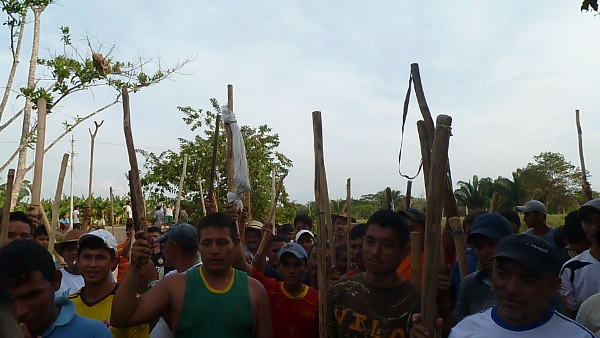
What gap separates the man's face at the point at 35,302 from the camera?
214 centimetres

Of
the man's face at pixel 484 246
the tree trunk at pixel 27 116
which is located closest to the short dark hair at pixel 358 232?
the man's face at pixel 484 246

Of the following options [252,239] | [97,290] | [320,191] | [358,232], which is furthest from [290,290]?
[252,239]

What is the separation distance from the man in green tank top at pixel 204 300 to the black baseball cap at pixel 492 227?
1.37 metres

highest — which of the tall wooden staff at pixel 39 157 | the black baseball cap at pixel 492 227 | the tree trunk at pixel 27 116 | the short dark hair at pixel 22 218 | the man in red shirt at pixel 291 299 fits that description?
the tree trunk at pixel 27 116

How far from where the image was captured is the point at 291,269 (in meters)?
3.89

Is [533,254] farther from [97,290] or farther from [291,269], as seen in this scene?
[97,290]

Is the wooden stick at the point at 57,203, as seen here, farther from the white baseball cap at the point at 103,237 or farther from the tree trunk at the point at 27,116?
the tree trunk at the point at 27,116

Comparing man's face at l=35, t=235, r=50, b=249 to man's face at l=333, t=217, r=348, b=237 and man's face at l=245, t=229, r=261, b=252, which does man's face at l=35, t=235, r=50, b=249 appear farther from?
man's face at l=333, t=217, r=348, b=237

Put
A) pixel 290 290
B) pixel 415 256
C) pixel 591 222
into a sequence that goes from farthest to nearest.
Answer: pixel 290 290, pixel 591 222, pixel 415 256

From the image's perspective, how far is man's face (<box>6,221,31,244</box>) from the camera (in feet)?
13.8

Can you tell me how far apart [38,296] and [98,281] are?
43.6 inches

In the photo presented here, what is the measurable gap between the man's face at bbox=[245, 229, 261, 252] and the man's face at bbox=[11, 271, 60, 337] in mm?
3887

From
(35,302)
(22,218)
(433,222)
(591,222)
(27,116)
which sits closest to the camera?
(35,302)

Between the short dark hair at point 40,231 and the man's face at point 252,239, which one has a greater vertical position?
the short dark hair at point 40,231
